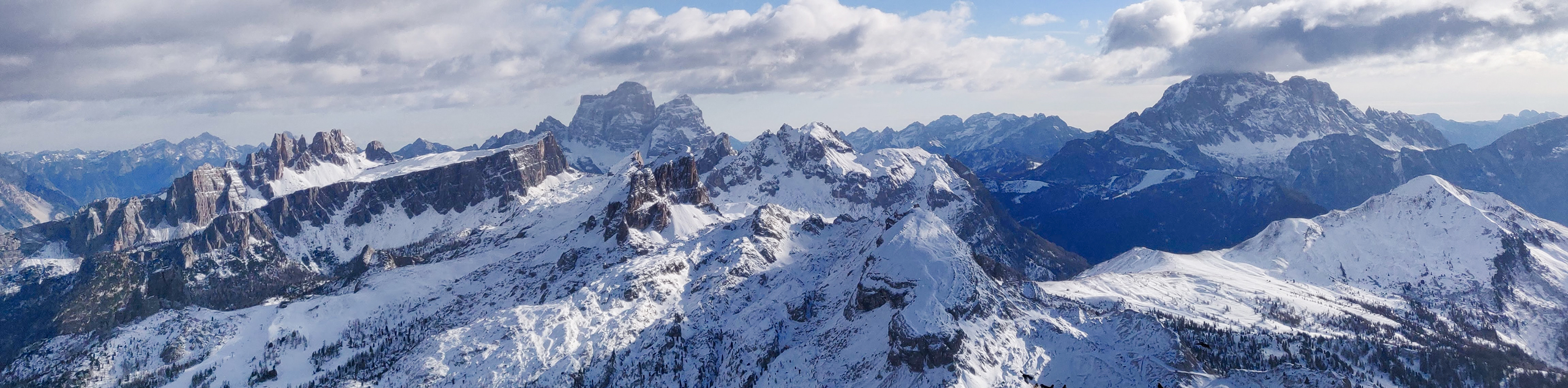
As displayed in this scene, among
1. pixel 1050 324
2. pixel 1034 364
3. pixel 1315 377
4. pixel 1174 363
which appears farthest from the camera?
pixel 1050 324

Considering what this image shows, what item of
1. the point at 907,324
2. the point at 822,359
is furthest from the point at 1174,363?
the point at 822,359

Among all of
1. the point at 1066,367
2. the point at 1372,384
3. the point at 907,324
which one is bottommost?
the point at 1372,384

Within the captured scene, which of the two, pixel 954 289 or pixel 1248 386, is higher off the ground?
pixel 954 289

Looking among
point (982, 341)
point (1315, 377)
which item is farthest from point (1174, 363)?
point (982, 341)

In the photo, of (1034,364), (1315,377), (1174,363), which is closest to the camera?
(1315,377)

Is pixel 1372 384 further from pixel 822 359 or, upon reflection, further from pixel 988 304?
pixel 822 359

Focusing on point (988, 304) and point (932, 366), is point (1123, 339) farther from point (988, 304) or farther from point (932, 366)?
point (932, 366)

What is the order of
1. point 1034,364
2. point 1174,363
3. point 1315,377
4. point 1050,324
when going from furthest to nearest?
point 1050,324, point 1034,364, point 1174,363, point 1315,377

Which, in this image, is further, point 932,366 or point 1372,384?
point 1372,384

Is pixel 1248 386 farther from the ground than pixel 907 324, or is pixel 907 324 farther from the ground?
pixel 907 324
